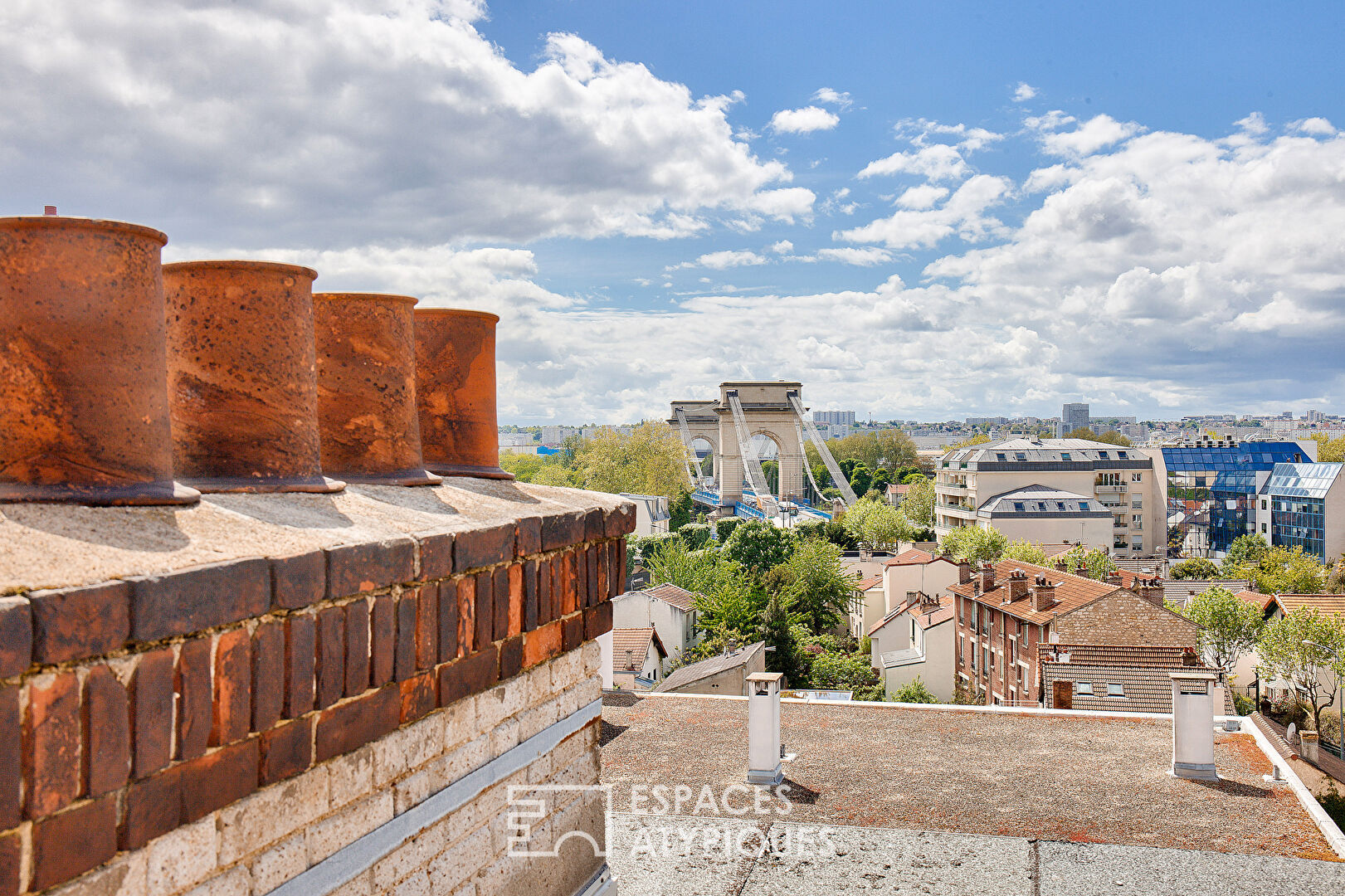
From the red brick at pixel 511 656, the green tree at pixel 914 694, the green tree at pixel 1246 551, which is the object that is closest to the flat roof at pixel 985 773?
the red brick at pixel 511 656

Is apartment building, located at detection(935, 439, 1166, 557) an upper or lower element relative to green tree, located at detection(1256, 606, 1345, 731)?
upper

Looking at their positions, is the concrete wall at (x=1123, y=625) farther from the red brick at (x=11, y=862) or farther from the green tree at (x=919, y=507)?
the green tree at (x=919, y=507)

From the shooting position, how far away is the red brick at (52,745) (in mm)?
1127

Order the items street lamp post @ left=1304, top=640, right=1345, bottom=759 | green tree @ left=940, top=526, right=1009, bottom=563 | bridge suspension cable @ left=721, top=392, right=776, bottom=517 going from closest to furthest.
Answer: street lamp post @ left=1304, top=640, right=1345, bottom=759 < green tree @ left=940, top=526, right=1009, bottom=563 < bridge suspension cable @ left=721, top=392, right=776, bottom=517

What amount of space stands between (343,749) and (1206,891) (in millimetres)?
5829

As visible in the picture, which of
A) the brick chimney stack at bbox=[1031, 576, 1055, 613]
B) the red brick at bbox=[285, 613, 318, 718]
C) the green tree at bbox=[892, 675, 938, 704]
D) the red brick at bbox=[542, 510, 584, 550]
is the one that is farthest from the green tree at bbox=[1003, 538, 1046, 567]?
the red brick at bbox=[285, 613, 318, 718]

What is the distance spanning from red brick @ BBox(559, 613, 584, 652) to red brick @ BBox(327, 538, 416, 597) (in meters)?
0.72

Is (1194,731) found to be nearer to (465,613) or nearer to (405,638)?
(465,613)

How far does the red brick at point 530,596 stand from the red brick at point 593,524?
0.25 metres

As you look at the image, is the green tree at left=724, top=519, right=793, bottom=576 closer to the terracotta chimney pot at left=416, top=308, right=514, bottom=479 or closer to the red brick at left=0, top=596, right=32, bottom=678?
the terracotta chimney pot at left=416, top=308, right=514, bottom=479

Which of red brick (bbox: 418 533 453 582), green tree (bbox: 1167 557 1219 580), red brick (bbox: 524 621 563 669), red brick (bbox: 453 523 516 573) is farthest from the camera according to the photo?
green tree (bbox: 1167 557 1219 580)

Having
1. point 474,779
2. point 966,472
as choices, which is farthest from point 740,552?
point 474,779

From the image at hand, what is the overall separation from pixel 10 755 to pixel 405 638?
0.68 m

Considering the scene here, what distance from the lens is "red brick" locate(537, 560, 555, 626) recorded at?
87.8 inches
